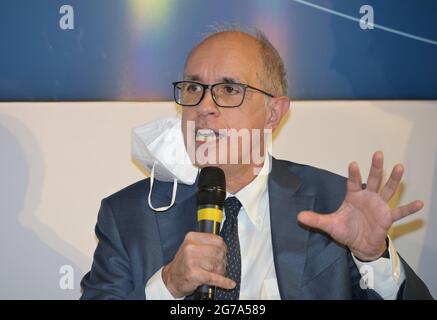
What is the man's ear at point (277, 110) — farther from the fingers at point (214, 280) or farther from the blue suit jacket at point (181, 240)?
the fingers at point (214, 280)

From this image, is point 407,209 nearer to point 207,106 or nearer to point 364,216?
point 364,216

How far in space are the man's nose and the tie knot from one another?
10.3 inches

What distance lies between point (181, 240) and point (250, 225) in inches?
8.6

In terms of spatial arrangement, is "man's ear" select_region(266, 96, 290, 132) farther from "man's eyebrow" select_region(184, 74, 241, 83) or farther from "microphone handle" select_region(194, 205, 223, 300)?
"microphone handle" select_region(194, 205, 223, 300)

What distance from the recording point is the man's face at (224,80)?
200 cm

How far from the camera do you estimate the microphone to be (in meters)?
1.59

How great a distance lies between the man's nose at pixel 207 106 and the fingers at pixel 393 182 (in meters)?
0.57

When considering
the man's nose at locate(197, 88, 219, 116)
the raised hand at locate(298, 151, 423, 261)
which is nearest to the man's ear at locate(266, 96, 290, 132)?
the man's nose at locate(197, 88, 219, 116)

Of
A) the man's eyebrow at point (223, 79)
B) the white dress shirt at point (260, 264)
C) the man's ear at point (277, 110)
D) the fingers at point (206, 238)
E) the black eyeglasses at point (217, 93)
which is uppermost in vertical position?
the man's eyebrow at point (223, 79)

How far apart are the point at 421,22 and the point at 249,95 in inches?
26.6

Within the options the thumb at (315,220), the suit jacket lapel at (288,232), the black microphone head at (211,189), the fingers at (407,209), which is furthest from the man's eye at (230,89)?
the fingers at (407,209)
